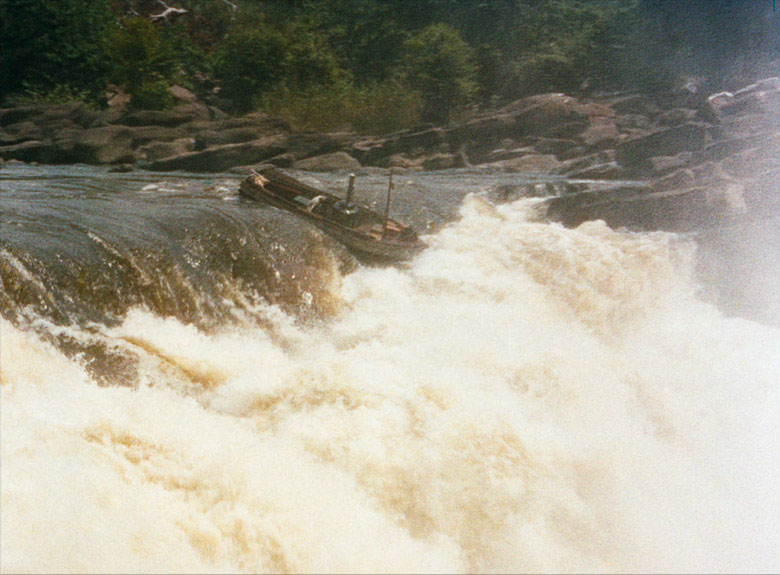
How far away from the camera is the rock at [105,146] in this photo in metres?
16.6

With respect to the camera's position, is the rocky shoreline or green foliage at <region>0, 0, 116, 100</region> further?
green foliage at <region>0, 0, 116, 100</region>

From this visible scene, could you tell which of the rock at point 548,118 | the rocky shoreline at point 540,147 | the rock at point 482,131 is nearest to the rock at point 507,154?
the rocky shoreline at point 540,147

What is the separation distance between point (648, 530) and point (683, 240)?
766 centimetres

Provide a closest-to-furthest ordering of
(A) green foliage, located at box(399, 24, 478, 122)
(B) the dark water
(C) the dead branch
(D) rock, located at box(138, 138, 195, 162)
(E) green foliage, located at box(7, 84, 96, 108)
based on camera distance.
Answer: (B) the dark water → (D) rock, located at box(138, 138, 195, 162) → (E) green foliage, located at box(7, 84, 96, 108) → (A) green foliage, located at box(399, 24, 478, 122) → (C) the dead branch

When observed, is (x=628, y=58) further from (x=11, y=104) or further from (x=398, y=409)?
(x=398, y=409)

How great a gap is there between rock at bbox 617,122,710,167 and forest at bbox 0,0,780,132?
787 cm

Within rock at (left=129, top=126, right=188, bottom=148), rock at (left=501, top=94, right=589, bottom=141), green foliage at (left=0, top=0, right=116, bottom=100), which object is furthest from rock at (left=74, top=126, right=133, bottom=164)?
rock at (left=501, top=94, right=589, bottom=141)

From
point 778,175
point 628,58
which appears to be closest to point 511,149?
point 778,175

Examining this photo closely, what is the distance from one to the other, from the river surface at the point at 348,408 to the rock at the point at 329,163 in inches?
315

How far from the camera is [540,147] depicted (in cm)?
2152

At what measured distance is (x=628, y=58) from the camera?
30.6 meters

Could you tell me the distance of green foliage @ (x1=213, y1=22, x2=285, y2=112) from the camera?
24.6 metres

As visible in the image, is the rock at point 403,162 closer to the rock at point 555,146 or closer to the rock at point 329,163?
the rock at point 329,163

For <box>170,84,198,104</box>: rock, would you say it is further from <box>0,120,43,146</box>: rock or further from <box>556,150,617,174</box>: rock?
<box>556,150,617,174</box>: rock
